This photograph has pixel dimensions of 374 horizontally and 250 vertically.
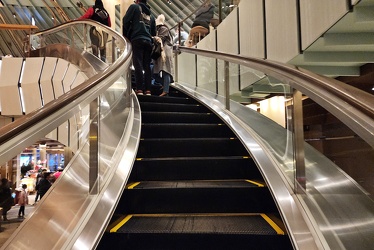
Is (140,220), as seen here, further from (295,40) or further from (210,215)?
(295,40)

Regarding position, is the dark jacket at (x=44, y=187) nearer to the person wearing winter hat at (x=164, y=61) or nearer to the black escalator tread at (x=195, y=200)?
the black escalator tread at (x=195, y=200)

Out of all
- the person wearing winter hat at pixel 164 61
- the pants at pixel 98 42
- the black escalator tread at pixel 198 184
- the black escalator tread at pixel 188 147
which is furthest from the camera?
the pants at pixel 98 42

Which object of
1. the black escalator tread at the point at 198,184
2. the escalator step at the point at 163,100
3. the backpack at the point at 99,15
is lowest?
the black escalator tread at the point at 198,184

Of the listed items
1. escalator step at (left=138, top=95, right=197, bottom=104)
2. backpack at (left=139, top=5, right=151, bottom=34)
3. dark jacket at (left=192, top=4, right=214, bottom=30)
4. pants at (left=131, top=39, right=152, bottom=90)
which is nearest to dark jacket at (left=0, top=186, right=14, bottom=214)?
escalator step at (left=138, top=95, right=197, bottom=104)

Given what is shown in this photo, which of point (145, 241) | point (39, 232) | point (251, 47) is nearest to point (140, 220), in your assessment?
point (145, 241)

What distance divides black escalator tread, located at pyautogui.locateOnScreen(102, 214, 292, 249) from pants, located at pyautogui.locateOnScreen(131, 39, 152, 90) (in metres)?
3.38

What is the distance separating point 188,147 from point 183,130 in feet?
1.57

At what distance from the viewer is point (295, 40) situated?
4348 mm

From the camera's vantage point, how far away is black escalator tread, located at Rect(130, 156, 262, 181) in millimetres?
2822

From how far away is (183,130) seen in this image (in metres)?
3.71

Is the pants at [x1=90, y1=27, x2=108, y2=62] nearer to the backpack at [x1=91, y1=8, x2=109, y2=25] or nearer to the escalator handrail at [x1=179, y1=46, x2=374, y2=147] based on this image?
the backpack at [x1=91, y1=8, x2=109, y2=25]

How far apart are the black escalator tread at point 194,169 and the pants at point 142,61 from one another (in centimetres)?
258

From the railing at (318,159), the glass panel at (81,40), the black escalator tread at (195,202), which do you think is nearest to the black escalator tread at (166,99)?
the glass panel at (81,40)

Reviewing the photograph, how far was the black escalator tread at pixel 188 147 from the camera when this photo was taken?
324cm
